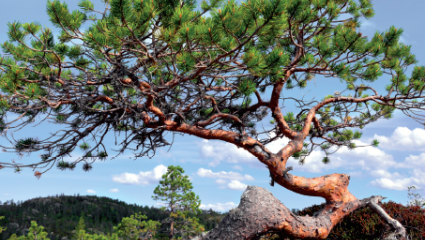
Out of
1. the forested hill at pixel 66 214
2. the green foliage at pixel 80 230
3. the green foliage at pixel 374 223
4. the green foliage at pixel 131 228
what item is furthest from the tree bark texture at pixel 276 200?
the forested hill at pixel 66 214

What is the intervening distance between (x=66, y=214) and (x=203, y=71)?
11.6 m

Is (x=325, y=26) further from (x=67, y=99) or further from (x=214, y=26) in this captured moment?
(x=67, y=99)

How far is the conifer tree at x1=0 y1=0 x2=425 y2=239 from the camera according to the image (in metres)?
3.69

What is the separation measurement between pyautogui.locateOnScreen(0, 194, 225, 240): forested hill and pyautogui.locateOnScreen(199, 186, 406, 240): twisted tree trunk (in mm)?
6099

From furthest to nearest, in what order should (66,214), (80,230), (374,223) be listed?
(66,214) < (374,223) < (80,230)

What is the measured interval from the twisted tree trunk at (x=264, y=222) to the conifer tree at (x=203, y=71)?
0.07 feet

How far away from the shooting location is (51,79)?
444 cm

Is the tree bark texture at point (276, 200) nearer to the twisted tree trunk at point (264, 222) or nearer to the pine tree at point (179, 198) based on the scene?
the twisted tree trunk at point (264, 222)

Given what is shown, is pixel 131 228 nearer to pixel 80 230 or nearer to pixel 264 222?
pixel 80 230

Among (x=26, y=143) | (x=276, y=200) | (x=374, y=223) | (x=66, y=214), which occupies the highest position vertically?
(x=26, y=143)

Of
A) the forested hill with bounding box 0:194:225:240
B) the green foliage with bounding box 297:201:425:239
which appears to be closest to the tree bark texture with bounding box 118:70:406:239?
the green foliage with bounding box 297:201:425:239

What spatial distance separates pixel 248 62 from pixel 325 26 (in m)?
3.31

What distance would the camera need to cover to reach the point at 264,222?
14.3 ft

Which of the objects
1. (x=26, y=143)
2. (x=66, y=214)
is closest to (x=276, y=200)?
→ (x=26, y=143)
